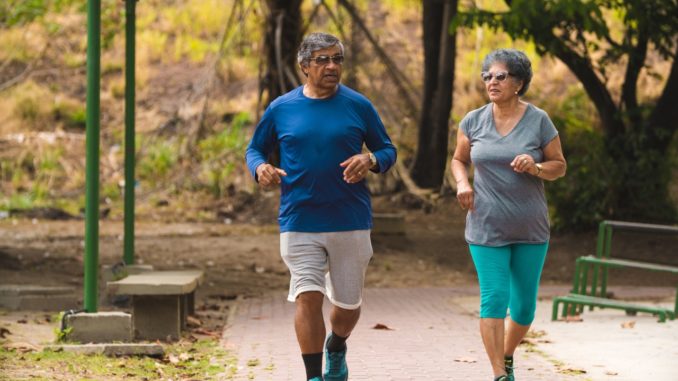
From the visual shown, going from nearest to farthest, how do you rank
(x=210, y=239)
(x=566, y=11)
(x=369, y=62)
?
1. (x=566, y=11)
2. (x=210, y=239)
3. (x=369, y=62)

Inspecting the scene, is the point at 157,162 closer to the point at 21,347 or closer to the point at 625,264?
the point at 625,264

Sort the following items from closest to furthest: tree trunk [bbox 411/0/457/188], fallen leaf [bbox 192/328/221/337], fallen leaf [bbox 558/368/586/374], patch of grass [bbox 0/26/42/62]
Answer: fallen leaf [bbox 558/368/586/374] < fallen leaf [bbox 192/328/221/337] < tree trunk [bbox 411/0/457/188] < patch of grass [bbox 0/26/42/62]

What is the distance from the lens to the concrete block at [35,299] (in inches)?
481

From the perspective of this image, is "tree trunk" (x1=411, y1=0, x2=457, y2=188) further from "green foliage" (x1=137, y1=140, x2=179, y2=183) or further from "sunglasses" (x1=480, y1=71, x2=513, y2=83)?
"sunglasses" (x1=480, y1=71, x2=513, y2=83)

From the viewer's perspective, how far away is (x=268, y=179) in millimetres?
6598

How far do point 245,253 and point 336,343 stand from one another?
10494 millimetres

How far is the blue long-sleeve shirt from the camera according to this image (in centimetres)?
666

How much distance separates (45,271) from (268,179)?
902 centimetres

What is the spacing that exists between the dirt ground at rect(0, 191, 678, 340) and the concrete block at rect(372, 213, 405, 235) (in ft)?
0.28

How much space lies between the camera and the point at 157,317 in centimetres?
1018

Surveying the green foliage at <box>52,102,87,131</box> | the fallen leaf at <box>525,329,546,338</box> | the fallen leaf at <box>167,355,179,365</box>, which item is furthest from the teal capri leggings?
the green foliage at <box>52,102,87,131</box>

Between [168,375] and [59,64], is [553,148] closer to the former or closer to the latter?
[168,375]

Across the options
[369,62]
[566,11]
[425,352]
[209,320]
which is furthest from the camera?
[369,62]


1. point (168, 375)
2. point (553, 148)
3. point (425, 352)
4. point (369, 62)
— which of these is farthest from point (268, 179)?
point (369, 62)
